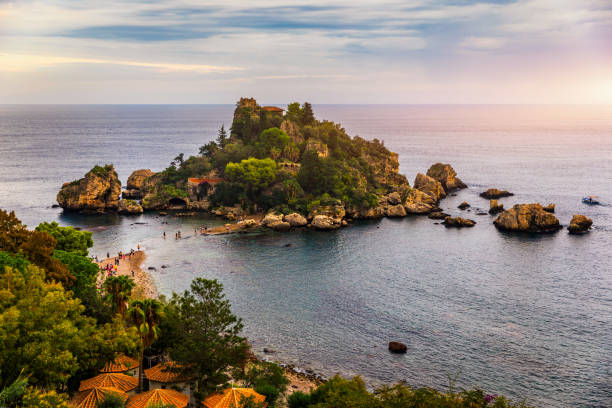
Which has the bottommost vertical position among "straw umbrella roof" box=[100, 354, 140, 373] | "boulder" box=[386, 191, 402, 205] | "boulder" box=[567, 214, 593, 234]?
"straw umbrella roof" box=[100, 354, 140, 373]

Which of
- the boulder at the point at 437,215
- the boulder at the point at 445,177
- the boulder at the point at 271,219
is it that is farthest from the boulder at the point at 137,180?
the boulder at the point at 445,177

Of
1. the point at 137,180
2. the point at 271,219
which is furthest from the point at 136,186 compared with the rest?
the point at 271,219

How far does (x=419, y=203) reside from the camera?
102 meters

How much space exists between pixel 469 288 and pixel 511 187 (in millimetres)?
77912

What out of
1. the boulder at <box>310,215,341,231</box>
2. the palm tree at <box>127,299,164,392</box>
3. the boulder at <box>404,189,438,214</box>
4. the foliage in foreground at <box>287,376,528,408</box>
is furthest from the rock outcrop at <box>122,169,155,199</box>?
the foliage in foreground at <box>287,376,528,408</box>

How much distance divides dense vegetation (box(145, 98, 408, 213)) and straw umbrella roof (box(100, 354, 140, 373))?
59.2 metres

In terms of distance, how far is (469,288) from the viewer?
2354 inches

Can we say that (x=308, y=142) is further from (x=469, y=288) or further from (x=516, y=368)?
(x=516, y=368)

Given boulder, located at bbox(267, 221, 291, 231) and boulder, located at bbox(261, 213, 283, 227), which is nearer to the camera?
boulder, located at bbox(267, 221, 291, 231)

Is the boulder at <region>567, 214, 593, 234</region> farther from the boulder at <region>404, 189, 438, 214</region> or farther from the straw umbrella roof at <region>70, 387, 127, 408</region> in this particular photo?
the straw umbrella roof at <region>70, 387, 127, 408</region>

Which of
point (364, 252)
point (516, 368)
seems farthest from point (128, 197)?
point (516, 368)

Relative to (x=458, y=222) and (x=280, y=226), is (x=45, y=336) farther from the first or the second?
(x=458, y=222)

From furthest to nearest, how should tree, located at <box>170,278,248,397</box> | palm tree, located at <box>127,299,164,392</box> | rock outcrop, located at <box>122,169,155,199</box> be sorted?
1. rock outcrop, located at <box>122,169,155,199</box>
2. palm tree, located at <box>127,299,164,392</box>
3. tree, located at <box>170,278,248,397</box>

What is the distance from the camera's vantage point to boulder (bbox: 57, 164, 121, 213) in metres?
95.6
